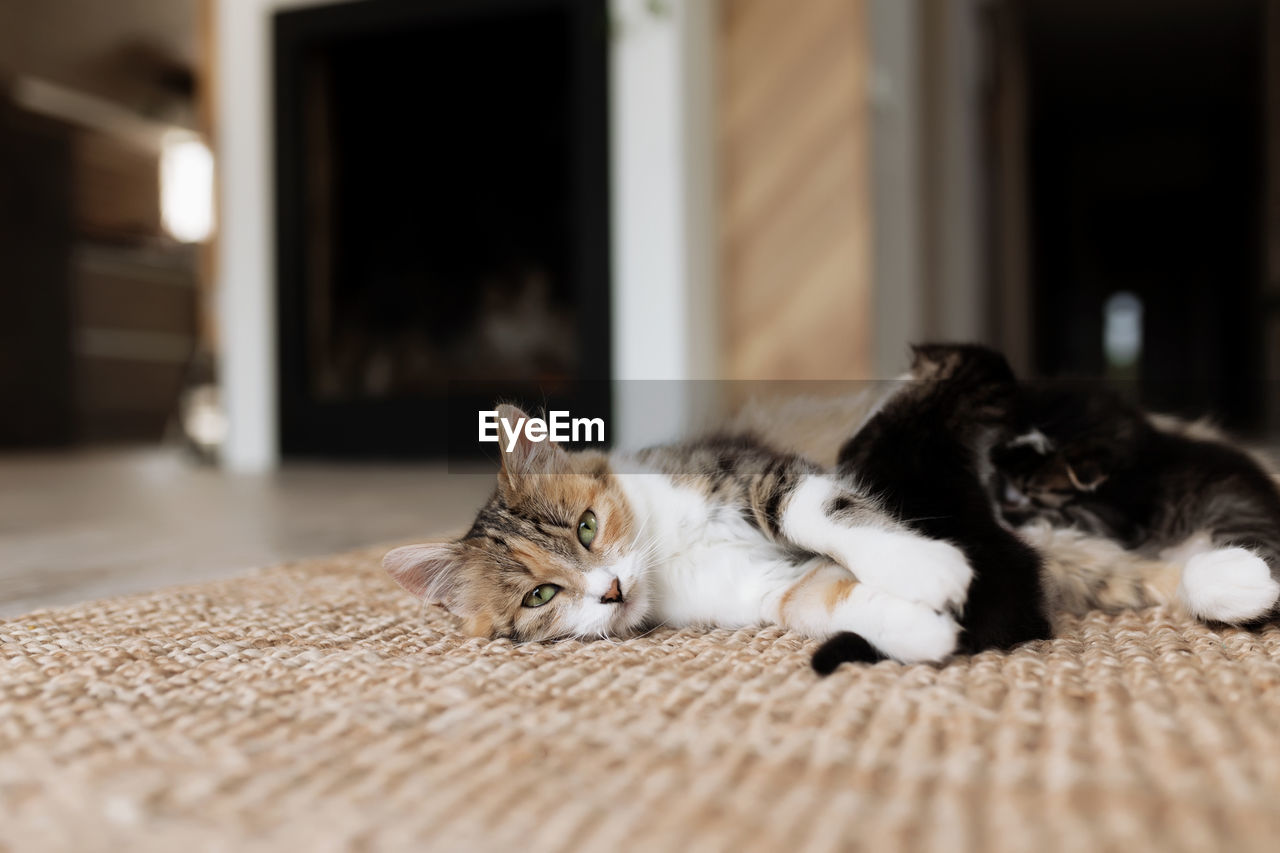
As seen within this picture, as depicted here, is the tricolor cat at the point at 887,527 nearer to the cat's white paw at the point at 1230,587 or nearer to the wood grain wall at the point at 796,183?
the cat's white paw at the point at 1230,587

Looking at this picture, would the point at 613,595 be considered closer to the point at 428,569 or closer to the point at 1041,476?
the point at 428,569

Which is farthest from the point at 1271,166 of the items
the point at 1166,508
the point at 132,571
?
the point at 132,571

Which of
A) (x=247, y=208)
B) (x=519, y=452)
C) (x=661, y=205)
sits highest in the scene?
(x=247, y=208)

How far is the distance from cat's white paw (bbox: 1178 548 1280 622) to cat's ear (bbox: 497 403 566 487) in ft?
1.99

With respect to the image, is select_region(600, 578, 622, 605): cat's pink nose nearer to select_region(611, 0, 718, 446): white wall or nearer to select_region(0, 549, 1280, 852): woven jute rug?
select_region(0, 549, 1280, 852): woven jute rug

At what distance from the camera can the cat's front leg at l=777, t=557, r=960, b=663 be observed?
2.42ft

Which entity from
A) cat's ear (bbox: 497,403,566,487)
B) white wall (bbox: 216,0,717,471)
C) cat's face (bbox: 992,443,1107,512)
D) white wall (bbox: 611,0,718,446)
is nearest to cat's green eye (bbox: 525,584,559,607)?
cat's ear (bbox: 497,403,566,487)

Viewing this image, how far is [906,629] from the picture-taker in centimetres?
74

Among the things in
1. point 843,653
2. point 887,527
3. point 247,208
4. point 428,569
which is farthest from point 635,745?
point 247,208

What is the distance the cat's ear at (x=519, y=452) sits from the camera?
992mm

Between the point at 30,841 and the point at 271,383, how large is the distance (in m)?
3.50

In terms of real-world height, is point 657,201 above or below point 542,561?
above

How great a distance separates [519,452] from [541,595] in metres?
0.16

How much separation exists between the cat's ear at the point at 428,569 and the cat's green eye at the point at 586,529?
0.42 ft
